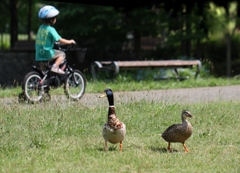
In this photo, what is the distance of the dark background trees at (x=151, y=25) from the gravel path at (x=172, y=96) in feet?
Result: 17.5

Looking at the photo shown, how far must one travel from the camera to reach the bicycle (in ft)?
38.3

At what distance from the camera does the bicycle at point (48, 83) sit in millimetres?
11680

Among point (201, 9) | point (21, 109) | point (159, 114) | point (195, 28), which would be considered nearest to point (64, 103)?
point (21, 109)

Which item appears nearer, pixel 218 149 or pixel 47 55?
pixel 218 149

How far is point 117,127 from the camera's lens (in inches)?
278

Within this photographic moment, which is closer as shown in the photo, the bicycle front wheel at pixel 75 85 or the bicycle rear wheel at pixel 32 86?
the bicycle rear wheel at pixel 32 86

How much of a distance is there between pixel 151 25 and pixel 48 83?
12.4 meters

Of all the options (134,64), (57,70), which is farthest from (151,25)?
(57,70)

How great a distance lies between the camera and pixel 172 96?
474 inches

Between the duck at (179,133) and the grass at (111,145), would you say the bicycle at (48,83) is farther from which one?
the duck at (179,133)

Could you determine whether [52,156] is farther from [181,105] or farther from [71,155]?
[181,105]

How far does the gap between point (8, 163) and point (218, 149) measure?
2437 mm

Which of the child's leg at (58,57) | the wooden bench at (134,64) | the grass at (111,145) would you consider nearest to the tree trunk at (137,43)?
the wooden bench at (134,64)

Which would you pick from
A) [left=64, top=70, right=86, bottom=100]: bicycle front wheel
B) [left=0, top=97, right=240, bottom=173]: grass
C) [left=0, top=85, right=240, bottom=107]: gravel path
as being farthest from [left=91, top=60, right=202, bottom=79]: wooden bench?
[left=0, top=97, right=240, bottom=173]: grass
